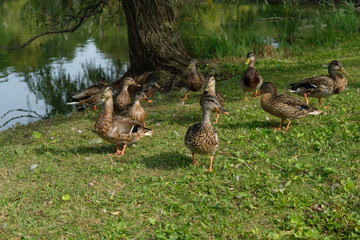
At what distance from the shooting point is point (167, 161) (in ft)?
24.6

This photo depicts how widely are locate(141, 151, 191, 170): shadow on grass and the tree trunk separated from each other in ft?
23.0

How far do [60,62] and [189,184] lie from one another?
51.2 ft

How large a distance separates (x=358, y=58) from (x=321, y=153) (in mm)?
9316

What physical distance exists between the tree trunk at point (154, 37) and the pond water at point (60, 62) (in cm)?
87

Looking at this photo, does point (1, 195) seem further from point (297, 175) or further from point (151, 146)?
point (297, 175)

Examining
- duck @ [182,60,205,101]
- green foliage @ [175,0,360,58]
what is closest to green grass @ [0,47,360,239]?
duck @ [182,60,205,101]

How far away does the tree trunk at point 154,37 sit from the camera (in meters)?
14.4

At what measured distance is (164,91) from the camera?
541 inches

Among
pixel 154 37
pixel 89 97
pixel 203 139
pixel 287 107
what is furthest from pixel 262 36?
pixel 203 139

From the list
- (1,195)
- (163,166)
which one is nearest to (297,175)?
(163,166)

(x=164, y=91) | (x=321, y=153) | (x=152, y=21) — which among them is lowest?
(x=164, y=91)

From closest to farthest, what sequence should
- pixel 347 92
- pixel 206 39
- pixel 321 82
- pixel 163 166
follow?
pixel 163 166, pixel 321 82, pixel 347 92, pixel 206 39

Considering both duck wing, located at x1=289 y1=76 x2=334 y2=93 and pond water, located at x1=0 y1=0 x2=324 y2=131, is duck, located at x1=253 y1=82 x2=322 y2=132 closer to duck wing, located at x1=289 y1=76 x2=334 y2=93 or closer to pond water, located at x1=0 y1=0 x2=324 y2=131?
duck wing, located at x1=289 y1=76 x2=334 y2=93

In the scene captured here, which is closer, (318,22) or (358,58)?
(358,58)
